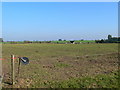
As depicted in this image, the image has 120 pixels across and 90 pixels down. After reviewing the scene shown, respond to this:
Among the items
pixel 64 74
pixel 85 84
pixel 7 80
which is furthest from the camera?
pixel 64 74

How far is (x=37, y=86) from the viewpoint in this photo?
22.7ft

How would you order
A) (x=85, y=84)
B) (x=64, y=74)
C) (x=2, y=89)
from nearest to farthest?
(x=2, y=89) → (x=85, y=84) → (x=64, y=74)

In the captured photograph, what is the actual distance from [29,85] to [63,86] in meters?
1.44

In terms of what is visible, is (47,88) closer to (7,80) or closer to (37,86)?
(37,86)

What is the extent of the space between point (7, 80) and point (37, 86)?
1.63 meters

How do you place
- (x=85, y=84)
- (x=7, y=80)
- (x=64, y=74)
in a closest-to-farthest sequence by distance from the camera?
1. (x=85, y=84)
2. (x=7, y=80)
3. (x=64, y=74)

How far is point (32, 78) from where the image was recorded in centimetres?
802

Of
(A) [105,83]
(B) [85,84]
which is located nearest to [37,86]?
(B) [85,84]

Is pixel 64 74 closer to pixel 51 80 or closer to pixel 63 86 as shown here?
pixel 51 80

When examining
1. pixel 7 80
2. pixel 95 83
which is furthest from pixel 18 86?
pixel 95 83

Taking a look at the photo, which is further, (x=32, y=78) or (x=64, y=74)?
(x=64, y=74)

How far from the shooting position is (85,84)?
7070mm

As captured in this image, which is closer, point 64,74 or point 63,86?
point 63,86

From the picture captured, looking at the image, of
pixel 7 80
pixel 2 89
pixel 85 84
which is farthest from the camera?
pixel 7 80
